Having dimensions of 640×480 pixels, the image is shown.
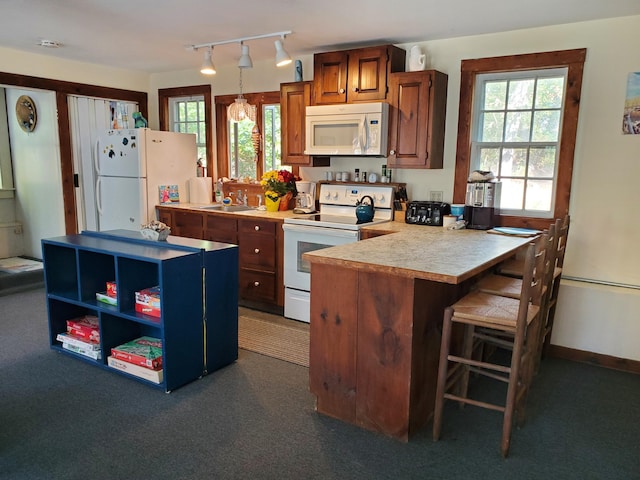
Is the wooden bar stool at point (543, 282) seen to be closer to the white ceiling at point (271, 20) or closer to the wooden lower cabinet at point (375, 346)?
the wooden lower cabinet at point (375, 346)

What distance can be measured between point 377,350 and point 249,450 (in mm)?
774

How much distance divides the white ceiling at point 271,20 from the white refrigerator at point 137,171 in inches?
36.2

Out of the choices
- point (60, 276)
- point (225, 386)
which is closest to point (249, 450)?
point (225, 386)

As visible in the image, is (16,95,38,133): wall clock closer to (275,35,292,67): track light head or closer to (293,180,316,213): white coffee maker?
(293,180,316,213): white coffee maker

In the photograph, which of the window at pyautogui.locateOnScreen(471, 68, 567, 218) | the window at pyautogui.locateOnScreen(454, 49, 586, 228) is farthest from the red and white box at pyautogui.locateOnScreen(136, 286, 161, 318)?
the window at pyautogui.locateOnScreen(471, 68, 567, 218)

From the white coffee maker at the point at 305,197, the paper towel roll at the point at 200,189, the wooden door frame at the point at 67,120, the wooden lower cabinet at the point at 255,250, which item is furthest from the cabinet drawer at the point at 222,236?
the wooden door frame at the point at 67,120

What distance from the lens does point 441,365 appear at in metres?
2.29

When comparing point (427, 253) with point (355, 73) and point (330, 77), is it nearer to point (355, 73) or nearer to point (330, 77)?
point (355, 73)

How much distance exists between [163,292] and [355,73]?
2410 millimetres

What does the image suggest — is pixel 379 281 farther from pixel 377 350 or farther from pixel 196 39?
pixel 196 39

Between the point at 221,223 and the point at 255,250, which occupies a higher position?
the point at 221,223

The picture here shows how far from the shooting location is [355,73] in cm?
393

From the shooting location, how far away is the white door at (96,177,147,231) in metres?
4.87

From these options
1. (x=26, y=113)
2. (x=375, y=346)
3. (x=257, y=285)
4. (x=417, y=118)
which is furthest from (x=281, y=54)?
(x=26, y=113)
